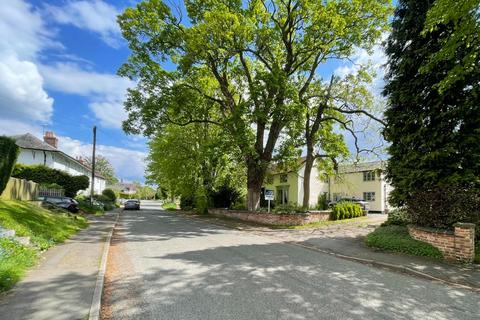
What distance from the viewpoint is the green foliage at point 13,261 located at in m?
6.83

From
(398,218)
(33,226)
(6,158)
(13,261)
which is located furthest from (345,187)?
(13,261)

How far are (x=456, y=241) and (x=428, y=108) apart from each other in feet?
16.0

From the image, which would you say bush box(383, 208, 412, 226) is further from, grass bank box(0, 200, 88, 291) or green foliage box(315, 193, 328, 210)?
green foliage box(315, 193, 328, 210)

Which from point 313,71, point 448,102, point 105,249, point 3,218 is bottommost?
point 105,249

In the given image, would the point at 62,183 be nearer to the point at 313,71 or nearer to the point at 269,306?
the point at 313,71

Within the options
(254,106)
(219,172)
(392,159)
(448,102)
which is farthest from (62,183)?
(448,102)

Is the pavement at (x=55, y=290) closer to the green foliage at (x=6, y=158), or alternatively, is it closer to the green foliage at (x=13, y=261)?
the green foliage at (x=13, y=261)

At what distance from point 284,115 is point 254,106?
221 cm

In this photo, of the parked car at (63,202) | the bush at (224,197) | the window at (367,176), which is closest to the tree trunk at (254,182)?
the bush at (224,197)

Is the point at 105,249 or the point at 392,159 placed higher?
the point at 392,159

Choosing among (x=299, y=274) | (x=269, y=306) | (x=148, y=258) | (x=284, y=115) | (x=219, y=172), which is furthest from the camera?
(x=219, y=172)

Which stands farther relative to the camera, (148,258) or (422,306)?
(148,258)

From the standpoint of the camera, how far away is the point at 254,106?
2323cm

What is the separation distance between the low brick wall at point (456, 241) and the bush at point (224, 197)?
23910 mm
